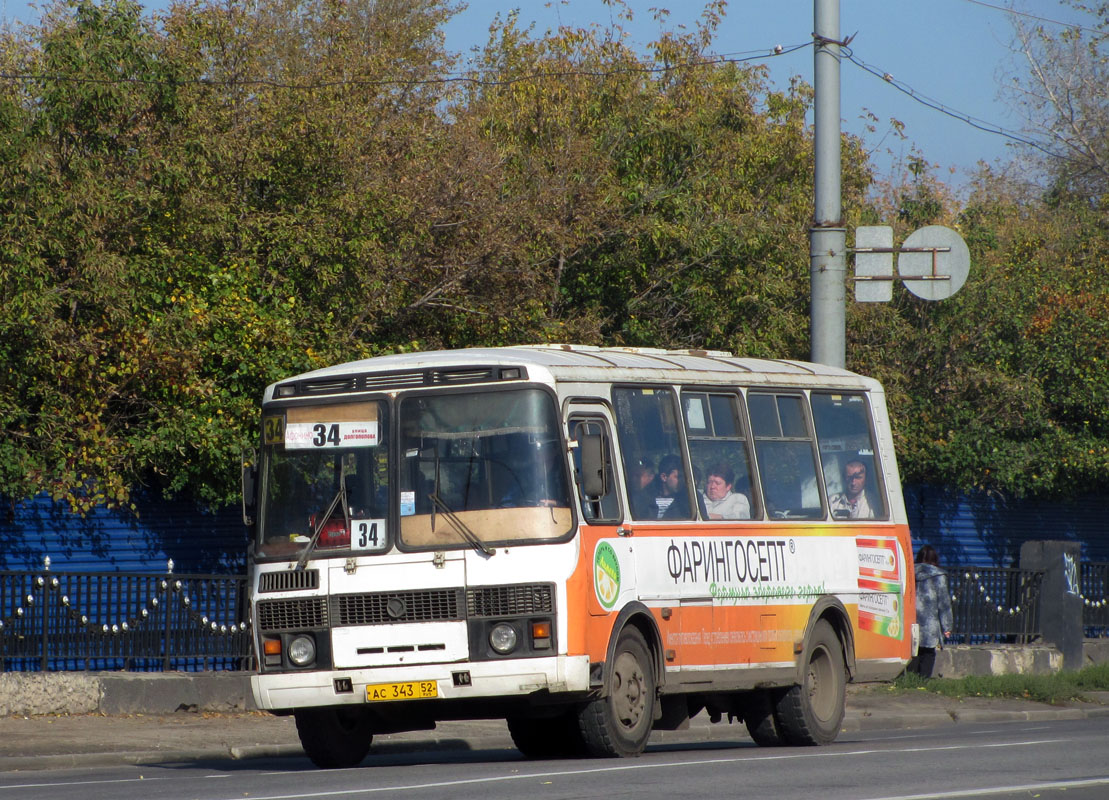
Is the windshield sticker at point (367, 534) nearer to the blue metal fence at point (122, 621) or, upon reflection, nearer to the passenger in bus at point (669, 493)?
the passenger in bus at point (669, 493)

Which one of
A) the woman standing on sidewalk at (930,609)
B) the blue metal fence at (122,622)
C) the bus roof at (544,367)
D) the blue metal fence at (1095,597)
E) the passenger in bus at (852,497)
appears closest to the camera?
the bus roof at (544,367)

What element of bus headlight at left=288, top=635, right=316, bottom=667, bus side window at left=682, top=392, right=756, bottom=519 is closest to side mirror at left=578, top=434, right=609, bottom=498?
bus side window at left=682, top=392, right=756, bottom=519

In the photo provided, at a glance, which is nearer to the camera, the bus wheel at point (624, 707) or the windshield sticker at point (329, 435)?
the bus wheel at point (624, 707)

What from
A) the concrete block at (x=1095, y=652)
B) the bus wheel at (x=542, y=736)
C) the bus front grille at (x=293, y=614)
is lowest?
the concrete block at (x=1095, y=652)

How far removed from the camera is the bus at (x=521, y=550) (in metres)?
11.0

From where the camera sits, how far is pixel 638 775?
32.4ft

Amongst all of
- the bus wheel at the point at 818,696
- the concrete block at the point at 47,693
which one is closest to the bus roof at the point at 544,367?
the bus wheel at the point at 818,696

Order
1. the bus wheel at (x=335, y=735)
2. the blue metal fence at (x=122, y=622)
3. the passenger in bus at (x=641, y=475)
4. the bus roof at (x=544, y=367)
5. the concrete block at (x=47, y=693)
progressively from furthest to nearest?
the blue metal fence at (x=122, y=622) < the concrete block at (x=47, y=693) < the passenger in bus at (x=641, y=475) < the bus wheel at (x=335, y=735) < the bus roof at (x=544, y=367)

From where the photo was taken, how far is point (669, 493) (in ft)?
41.1

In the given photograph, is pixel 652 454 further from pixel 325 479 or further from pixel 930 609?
pixel 930 609

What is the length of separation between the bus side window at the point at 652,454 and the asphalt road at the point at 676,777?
183 centimetres

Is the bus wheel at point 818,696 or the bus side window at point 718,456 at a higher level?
the bus side window at point 718,456

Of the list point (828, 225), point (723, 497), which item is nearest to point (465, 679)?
point (723, 497)

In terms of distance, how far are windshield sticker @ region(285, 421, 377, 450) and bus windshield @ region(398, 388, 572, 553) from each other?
27cm
